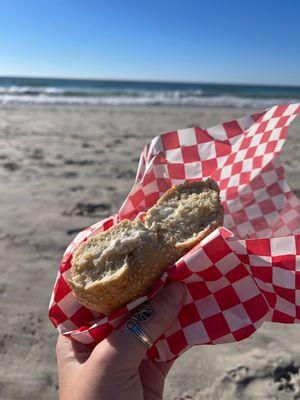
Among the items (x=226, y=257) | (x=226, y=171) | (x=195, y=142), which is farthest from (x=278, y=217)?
(x=226, y=257)

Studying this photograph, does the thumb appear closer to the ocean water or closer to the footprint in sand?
the footprint in sand

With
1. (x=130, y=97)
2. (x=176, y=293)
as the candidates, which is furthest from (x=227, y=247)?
(x=130, y=97)

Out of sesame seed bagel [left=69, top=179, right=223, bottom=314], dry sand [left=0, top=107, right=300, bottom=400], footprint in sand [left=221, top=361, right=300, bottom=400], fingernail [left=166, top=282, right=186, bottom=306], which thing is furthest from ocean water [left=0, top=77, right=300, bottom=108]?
fingernail [left=166, top=282, right=186, bottom=306]

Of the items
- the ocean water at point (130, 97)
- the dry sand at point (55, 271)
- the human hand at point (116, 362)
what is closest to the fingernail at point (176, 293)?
the human hand at point (116, 362)

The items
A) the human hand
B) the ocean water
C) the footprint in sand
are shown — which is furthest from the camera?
the ocean water

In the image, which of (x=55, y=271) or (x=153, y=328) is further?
(x=55, y=271)

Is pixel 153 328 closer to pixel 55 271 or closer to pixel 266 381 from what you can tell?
pixel 266 381

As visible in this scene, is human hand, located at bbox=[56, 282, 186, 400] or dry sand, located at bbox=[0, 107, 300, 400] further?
dry sand, located at bbox=[0, 107, 300, 400]

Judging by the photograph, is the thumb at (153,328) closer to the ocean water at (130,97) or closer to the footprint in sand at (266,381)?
the footprint in sand at (266,381)

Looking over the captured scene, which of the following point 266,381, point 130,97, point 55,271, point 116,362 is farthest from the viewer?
point 130,97
